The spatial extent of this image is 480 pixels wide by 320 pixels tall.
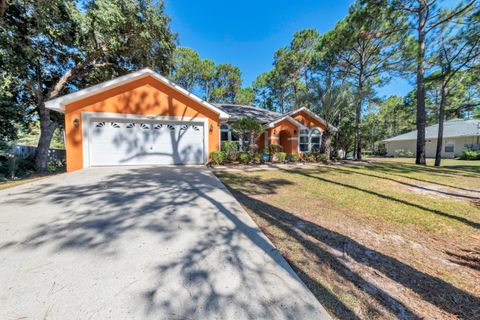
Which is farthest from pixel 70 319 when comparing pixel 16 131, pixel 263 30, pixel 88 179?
pixel 263 30

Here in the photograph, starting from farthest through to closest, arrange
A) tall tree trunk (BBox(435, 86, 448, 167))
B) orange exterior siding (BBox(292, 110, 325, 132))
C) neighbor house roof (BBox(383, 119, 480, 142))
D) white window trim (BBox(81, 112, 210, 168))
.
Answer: neighbor house roof (BBox(383, 119, 480, 142)) → orange exterior siding (BBox(292, 110, 325, 132)) → tall tree trunk (BBox(435, 86, 448, 167)) → white window trim (BBox(81, 112, 210, 168))

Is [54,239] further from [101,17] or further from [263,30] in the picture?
[263,30]

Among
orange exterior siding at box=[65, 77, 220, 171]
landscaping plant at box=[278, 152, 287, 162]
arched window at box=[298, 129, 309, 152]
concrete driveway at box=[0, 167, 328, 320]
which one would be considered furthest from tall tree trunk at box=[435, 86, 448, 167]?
concrete driveway at box=[0, 167, 328, 320]

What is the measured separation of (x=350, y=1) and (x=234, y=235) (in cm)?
1922

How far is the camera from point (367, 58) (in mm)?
16984

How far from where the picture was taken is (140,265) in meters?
2.27

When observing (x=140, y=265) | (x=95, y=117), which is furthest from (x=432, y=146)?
(x=95, y=117)

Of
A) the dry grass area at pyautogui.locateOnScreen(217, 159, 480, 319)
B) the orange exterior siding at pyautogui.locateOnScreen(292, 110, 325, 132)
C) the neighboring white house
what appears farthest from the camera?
the neighboring white house

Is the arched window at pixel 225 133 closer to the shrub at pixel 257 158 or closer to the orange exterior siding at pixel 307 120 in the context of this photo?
the shrub at pixel 257 158

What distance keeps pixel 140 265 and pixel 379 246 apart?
11.5ft

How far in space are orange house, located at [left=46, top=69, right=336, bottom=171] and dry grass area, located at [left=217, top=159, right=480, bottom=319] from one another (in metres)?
5.85

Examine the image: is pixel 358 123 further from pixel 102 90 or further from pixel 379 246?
pixel 102 90

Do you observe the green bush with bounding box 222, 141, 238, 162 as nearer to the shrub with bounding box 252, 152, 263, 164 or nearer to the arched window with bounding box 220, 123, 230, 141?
the shrub with bounding box 252, 152, 263, 164

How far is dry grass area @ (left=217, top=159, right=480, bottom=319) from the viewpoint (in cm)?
195
